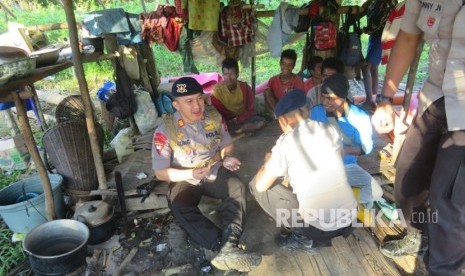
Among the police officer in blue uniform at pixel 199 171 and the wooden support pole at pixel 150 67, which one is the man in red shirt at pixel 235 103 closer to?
the wooden support pole at pixel 150 67

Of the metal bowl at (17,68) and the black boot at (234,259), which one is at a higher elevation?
the metal bowl at (17,68)

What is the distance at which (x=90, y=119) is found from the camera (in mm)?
3465

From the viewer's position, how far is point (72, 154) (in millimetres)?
3900

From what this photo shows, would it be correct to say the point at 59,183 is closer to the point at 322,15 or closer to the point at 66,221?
the point at 66,221

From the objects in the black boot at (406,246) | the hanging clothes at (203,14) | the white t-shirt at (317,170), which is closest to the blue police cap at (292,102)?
the white t-shirt at (317,170)

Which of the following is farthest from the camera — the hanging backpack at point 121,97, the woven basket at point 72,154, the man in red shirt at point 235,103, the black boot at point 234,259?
the man in red shirt at point 235,103

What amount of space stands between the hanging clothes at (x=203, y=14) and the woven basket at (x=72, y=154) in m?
2.29

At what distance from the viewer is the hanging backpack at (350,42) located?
574cm

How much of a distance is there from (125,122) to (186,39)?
1972mm

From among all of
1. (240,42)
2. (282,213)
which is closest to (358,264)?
(282,213)

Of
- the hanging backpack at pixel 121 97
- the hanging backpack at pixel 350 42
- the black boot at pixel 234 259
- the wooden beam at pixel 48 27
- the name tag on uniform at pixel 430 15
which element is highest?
the name tag on uniform at pixel 430 15

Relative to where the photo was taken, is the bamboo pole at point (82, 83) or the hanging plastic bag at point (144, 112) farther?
the hanging plastic bag at point (144, 112)

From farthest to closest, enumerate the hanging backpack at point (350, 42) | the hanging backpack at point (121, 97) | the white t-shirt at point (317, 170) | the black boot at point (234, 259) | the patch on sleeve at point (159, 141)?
the hanging backpack at point (350, 42) → the hanging backpack at point (121, 97) → the patch on sleeve at point (159, 141) → the black boot at point (234, 259) → the white t-shirt at point (317, 170)

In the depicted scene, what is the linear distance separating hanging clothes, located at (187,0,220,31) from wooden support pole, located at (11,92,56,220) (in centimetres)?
282
